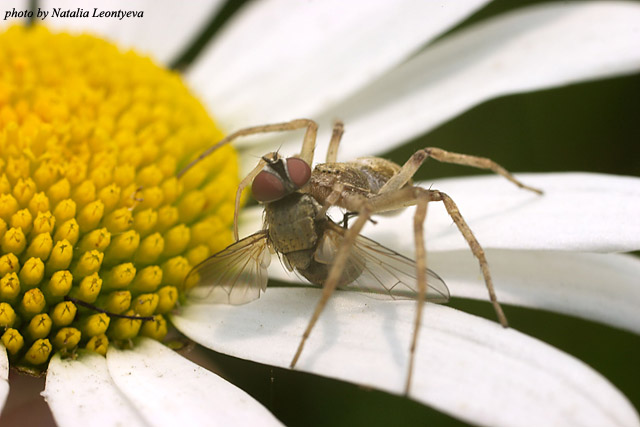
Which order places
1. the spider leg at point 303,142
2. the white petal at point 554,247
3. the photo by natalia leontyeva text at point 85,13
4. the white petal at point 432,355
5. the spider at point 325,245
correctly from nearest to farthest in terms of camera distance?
the white petal at point 432,355 → the spider at point 325,245 → the white petal at point 554,247 → the spider leg at point 303,142 → the photo by natalia leontyeva text at point 85,13

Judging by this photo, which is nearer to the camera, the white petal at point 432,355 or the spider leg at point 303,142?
the white petal at point 432,355

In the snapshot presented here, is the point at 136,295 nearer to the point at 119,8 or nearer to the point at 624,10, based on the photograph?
the point at 119,8

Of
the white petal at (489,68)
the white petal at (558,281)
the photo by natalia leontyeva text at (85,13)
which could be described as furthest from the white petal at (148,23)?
the white petal at (558,281)

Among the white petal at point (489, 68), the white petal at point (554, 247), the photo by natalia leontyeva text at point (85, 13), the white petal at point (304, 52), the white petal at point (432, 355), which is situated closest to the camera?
the white petal at point (432, 355)

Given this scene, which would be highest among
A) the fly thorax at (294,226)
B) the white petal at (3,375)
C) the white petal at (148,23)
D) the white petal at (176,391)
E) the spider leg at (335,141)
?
the white petal at (148,23)

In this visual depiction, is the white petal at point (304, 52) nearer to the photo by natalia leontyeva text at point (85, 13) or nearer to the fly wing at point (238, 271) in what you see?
the photo by natalia leontyeva text at point (85, 13)

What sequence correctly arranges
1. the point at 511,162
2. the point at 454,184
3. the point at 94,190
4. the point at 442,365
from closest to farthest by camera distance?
the point at 442,365, the point at 94,190, the point at 454,184, the point at 511,162

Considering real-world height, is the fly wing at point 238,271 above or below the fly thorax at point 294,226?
below

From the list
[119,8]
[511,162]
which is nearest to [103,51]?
[119,8]
